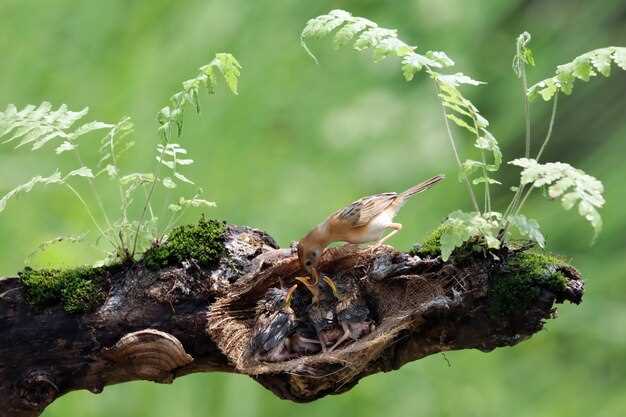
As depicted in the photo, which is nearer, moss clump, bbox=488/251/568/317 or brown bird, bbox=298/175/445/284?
moss clump, bbox=488/251/568/317

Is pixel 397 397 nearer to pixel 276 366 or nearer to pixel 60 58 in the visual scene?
pixel 60 58

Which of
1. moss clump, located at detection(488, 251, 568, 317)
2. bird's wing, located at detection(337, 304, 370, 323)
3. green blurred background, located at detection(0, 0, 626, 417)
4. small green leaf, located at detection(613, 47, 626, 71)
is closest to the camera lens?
moss clump, located at detection(488, 251, 568, 317)

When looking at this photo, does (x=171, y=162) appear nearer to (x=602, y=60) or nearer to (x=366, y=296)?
(x=366, y=296)

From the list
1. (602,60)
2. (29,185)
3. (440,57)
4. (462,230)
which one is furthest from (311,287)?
(602,60)

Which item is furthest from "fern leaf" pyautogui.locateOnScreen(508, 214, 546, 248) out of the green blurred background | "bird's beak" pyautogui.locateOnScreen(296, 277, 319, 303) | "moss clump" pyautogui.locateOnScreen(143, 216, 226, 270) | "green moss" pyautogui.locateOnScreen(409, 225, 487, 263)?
the green blurred background

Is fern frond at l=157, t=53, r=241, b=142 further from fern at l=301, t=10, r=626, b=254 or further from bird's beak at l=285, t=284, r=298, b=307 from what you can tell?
bird's beak at l=285, t=284, r=298, b=307
